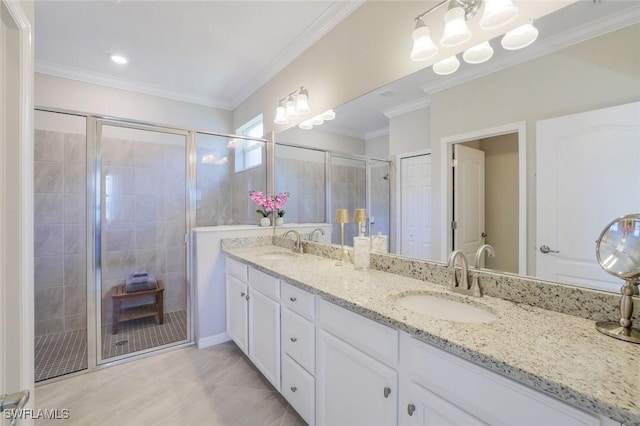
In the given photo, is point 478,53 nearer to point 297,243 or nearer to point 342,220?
point 342,220

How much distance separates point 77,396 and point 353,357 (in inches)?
76.6

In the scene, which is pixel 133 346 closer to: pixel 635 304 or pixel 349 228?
pixel 349 228

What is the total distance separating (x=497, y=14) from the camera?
3.86 ft

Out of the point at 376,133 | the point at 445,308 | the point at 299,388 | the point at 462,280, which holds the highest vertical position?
the point at 376,133

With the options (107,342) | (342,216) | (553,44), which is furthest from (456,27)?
(107,342)

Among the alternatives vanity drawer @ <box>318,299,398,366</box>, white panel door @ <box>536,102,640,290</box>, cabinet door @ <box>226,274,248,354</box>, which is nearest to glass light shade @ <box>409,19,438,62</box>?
white panel door @ <box>536,102,640,290</box>

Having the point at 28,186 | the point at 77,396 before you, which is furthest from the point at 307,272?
the point at 77,396

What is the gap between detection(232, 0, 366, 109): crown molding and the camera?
6.62 ft

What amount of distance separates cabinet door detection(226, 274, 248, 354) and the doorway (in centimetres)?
151

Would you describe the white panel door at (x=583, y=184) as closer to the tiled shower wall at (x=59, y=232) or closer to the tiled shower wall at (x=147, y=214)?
the tiled shower wall at (x=147, y=214)

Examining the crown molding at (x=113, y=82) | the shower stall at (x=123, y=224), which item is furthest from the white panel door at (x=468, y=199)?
the crown molding at (x=113, y=82)

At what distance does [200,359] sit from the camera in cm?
231

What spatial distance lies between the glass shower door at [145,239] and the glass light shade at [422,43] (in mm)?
2117

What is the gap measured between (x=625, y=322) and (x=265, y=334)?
1687 mm
